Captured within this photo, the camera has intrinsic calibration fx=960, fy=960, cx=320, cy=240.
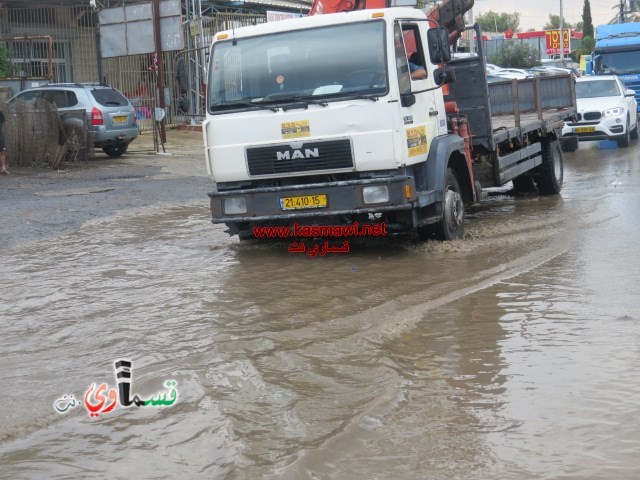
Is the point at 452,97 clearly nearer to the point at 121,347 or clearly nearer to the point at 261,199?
the point at 261,199

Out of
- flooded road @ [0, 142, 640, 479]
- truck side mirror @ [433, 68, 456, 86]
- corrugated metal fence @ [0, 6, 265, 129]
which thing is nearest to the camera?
flooded road @ [0, 142, 640, 479]

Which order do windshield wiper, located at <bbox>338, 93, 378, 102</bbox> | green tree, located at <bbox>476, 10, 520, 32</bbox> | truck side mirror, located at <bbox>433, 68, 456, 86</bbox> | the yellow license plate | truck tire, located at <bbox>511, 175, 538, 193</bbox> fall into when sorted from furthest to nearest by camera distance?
green tree, located at <bbox>476, 10, 520, 32</bbox>
truck tire, located at <bbox>511, 175, 538, 193</bbox>
truck side mirror, located at <bbox>433, 68, 456, 86</bbox>
the yellow license plate
windshield wiper, located at <bbox>338, 93, 378, 102</bbox>

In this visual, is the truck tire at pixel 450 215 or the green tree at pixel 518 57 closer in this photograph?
the truck tire at pixel 450 215

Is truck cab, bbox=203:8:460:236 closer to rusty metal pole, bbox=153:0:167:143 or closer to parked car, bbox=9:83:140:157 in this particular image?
parked car, bbox=9:83:140:157

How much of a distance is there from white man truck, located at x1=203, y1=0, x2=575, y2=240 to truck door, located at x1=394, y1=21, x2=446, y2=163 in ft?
0.04

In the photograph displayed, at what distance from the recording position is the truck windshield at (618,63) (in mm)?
28312

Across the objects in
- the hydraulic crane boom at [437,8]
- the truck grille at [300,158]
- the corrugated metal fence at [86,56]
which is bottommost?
the truck grille at [300,158]

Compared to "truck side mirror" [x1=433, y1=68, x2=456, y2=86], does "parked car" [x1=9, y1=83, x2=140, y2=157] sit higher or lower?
higher

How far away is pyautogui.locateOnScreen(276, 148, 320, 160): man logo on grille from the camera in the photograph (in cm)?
933

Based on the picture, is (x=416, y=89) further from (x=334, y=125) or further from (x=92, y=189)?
(x=92, y=189)

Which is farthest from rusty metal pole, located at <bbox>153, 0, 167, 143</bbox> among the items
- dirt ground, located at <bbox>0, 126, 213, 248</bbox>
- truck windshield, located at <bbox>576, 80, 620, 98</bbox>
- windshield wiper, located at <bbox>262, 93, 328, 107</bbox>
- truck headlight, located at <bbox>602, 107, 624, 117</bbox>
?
windshield wiper, located at <bbox>262, 93, 328, 107</bbox>

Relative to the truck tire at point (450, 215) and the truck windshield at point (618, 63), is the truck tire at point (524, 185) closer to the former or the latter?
the truck tire at point (450, 215)

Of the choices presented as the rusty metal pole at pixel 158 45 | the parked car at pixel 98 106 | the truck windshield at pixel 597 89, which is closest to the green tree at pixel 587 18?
the truck windshield at pixel 597 89

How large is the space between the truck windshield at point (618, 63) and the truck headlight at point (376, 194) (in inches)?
826
